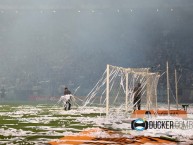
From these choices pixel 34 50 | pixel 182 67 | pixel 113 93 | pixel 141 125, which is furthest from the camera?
pixel 34 50

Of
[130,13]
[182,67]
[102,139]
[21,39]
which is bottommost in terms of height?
[102,139]

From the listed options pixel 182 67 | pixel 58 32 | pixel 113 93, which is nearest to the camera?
pixel 113 93

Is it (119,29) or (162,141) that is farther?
(119,29)

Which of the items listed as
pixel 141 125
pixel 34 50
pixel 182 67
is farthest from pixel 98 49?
pixel 141 125

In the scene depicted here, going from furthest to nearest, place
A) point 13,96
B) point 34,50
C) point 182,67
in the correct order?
1. point 34,50
2. point 182,67
3. point 13,96

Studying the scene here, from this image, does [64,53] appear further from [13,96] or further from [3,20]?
[13,96]

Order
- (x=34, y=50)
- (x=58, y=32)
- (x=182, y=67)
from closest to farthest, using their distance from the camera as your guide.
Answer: (x=182, y=67) → (x=34, y=50) → (x=58, y=32)

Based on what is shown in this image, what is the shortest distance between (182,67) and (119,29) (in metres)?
15.7

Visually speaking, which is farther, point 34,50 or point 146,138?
point 34,50

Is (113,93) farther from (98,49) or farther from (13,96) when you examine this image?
(98,49)

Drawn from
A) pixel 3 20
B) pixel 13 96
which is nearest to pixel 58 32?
pixel 3 20

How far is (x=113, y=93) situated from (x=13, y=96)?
14.2 metres

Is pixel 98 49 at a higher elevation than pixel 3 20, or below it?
below

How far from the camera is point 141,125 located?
9758 millimetres
